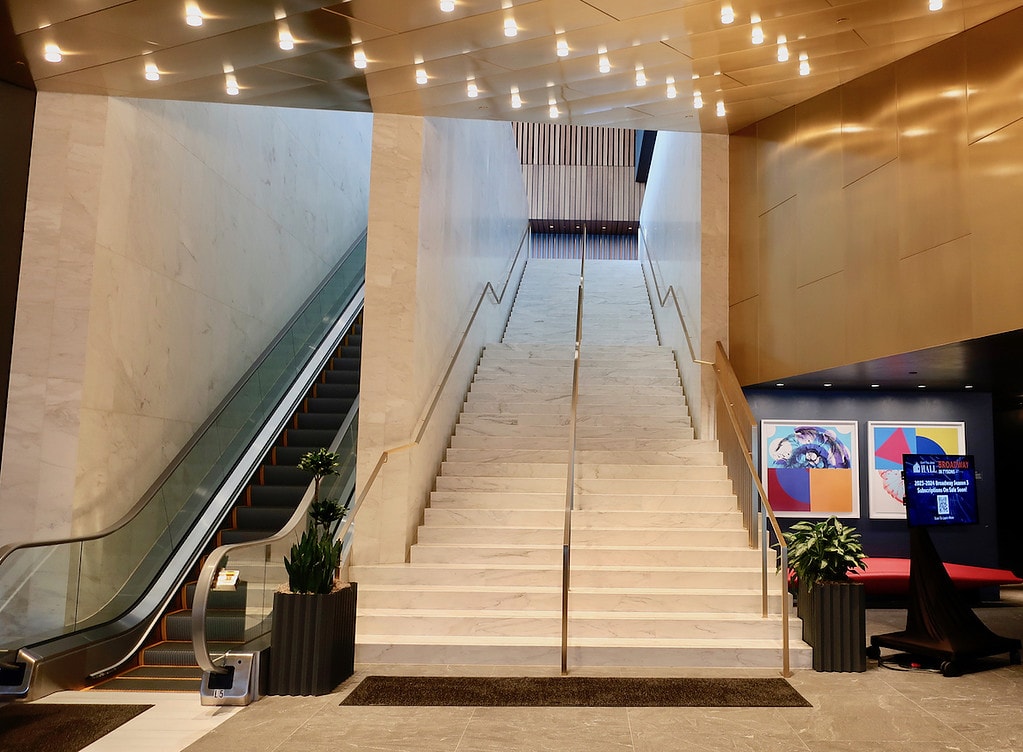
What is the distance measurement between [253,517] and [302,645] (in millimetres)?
2761

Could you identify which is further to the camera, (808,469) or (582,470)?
(808,469)

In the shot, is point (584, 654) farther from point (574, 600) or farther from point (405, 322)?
point (405, 322)

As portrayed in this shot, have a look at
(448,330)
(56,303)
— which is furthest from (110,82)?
(448,330)

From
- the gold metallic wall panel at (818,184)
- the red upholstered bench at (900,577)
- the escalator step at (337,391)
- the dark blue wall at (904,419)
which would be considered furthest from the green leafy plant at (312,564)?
the dark blue wall at (904,419)

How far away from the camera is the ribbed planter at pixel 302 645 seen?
16.5 ft

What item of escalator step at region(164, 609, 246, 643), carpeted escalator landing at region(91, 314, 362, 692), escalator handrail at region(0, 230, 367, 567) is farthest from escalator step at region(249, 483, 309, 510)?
escalator step at region(164, 609, 246, 643)

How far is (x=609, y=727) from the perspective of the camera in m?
4.41

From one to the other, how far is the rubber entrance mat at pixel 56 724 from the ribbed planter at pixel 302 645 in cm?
78

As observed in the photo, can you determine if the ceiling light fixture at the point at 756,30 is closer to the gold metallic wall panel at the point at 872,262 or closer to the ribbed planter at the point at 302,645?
the gold metallic wall panel at the point at 872,262

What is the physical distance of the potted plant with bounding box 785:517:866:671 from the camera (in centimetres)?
565

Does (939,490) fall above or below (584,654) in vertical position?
above

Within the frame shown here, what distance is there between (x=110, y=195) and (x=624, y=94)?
14.4 feet

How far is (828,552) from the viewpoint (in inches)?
227

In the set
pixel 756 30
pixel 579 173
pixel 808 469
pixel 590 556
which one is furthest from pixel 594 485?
pixel 579 173
